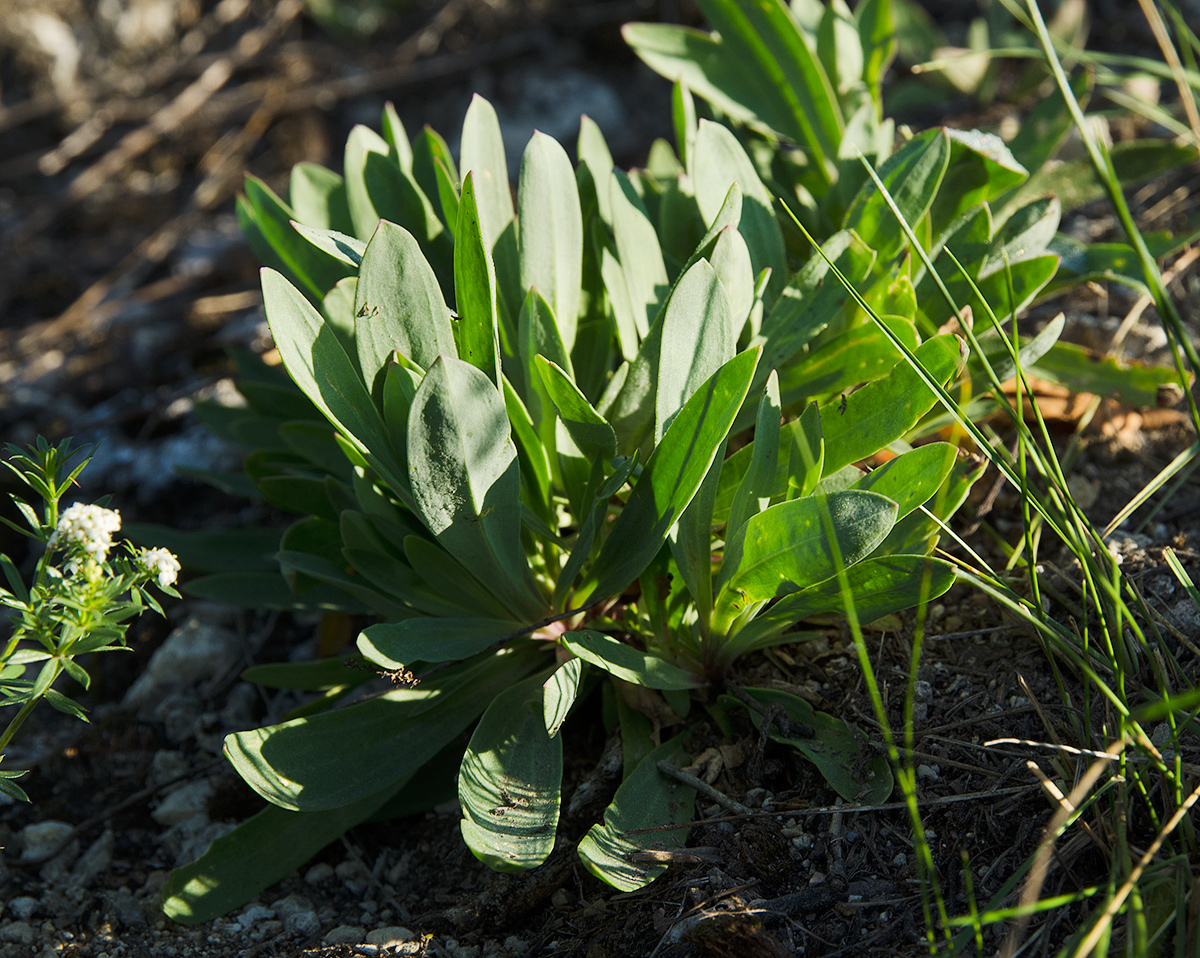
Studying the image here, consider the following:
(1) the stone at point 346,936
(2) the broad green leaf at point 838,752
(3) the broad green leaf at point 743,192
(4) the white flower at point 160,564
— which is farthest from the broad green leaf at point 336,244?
(1) the stone at point 346,936

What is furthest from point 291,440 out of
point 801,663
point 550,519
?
point 801,663

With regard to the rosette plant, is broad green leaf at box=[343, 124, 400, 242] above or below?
above

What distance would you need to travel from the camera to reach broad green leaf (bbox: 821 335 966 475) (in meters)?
1.44

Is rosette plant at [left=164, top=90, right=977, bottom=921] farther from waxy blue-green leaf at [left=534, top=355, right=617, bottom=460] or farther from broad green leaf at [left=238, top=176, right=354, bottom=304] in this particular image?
broad green leaf at [left=238, top=176, right=354, bottom=304]

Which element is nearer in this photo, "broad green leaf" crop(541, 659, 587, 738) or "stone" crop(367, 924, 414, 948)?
"broad green leaf" crop(541, 659, 587, 738)

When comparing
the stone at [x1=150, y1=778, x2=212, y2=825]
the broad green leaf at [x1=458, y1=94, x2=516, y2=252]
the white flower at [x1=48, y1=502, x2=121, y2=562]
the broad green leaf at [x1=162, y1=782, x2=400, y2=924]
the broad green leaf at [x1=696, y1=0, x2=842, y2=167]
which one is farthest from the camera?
the broad green leaf at [x1=696, y1=0, x2=842, y2=167]

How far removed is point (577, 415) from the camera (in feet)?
4.79

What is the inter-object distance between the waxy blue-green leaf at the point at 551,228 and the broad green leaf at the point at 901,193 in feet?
1.79

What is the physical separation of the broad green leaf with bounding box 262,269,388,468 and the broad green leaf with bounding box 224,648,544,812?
0.45 metres

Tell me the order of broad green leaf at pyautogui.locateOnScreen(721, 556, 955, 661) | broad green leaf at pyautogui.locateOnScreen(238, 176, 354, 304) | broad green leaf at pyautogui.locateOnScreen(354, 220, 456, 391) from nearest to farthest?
broad green leaf at pyautogui.locateOnScreen(721, 556, 955, 661), broad green leaf at pyautogui.locateOnScreen(354, 220, 456, 391), broad green leaf at pyautogui.locateOnScreen(238, 176, 354, 304)

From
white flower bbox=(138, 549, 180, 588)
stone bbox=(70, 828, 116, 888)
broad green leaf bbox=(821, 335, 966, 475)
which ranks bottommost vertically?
stone bbox=(70, 828, 116, 888)

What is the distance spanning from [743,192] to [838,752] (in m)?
1.07

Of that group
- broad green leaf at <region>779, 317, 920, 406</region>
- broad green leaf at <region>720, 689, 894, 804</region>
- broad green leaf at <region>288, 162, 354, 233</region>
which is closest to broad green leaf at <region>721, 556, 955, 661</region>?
broad green leaf at <region>720, 689, 894, 804</region>

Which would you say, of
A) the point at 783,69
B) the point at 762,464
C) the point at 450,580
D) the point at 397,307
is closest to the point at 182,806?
the point at 450,580
